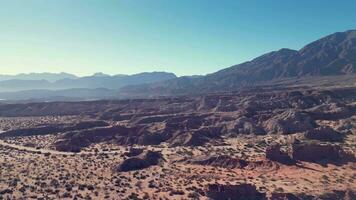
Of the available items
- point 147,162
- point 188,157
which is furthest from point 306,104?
point 147,162

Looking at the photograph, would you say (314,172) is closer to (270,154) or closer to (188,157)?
(270,154)

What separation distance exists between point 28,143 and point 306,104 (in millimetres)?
76497

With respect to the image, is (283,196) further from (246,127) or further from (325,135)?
(246,127)

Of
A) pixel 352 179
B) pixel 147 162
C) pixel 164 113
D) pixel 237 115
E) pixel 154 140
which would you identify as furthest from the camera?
pixel 164 113

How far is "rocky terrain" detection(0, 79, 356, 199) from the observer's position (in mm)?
49750

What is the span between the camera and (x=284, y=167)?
59906 mm

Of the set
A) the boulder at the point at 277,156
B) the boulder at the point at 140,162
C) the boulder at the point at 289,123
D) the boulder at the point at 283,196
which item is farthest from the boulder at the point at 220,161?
the boulder at the point at 289,123

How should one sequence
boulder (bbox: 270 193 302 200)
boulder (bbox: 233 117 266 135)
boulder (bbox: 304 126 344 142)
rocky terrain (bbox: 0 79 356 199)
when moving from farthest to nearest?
boulder (bbox: 233 117 266 135) → boulder (bbox: 304 126 344 142) → rocky terrain (bbox: 0 79 356 199) → boulder (bbox: 270 193 302 200)

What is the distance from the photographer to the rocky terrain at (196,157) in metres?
49.8

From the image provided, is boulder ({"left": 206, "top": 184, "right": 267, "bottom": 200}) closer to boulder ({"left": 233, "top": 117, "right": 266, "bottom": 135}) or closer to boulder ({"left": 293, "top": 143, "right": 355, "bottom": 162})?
boulder ({"left": 293, "top": 143, "right": 355, "bottom": 162})

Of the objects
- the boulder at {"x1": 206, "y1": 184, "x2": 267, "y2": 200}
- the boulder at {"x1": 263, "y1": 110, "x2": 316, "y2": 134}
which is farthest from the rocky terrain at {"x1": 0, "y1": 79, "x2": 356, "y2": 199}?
the boulder at {"x1": 263, "y1": 110, "x2": 316, "y2": 134}

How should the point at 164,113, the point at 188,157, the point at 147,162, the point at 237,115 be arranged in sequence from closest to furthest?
the point at 147,162, the point at 188,157, the point at 237,115, the point at 164,113

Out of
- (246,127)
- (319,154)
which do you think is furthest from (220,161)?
(246,127)

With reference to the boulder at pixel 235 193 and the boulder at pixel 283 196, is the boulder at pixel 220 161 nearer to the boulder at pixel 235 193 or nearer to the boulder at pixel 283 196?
the boulder at pixel 235 193
